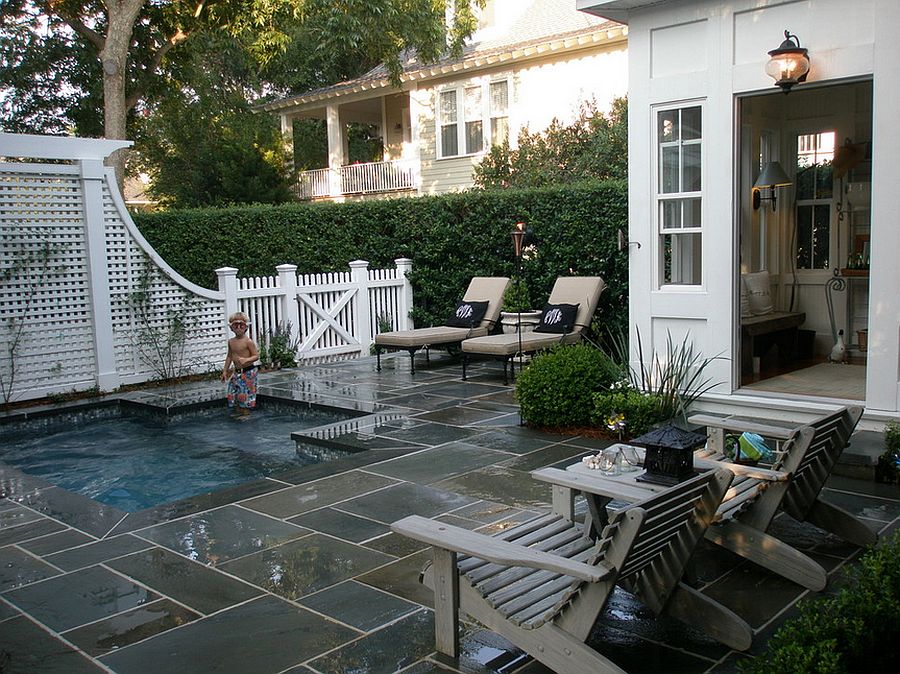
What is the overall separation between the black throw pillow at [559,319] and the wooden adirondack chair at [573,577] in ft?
20.5

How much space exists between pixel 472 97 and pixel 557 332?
9.26 meters

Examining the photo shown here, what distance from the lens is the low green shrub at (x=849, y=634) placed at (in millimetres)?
2512

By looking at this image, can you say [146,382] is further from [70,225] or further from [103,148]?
[103,148]

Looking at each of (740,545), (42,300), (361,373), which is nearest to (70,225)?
(42,300)

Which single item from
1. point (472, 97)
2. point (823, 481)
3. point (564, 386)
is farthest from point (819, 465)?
point (472, 97)

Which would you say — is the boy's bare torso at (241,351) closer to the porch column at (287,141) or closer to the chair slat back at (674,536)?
the chair slat back at (674,536)

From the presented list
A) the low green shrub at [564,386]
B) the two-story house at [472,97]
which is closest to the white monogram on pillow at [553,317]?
the low green shrub at [564,386]

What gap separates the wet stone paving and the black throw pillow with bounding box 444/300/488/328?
405 cm

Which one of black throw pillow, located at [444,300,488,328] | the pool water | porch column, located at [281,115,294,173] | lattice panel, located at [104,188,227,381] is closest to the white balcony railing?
porch column, located at [281,115,294,173]

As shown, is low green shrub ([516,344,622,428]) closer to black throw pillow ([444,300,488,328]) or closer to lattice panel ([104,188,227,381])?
black throw pillow ([444,300,488,328])

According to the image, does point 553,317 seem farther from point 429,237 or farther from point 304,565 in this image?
point 304,565

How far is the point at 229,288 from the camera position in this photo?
420 inches

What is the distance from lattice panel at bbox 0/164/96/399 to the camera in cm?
906

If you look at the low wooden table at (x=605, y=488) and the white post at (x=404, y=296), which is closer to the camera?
the low wooden table at (x=605, y=488)
